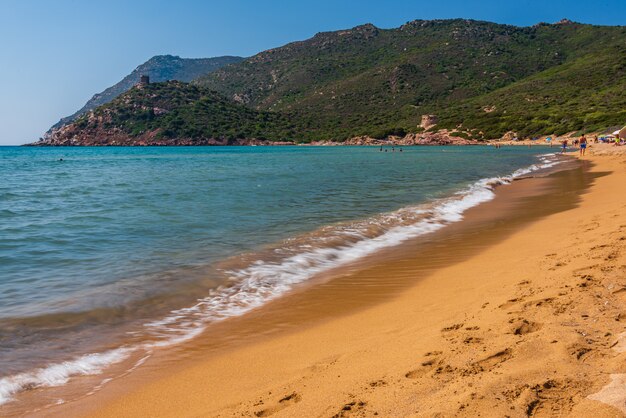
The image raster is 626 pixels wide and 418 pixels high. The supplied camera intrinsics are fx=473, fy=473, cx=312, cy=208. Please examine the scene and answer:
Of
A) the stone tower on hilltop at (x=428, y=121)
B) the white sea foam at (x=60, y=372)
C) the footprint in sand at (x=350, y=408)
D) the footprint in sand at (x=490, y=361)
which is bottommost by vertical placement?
the white sea foam at (x=60, y=372)

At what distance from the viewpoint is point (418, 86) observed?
129 meters

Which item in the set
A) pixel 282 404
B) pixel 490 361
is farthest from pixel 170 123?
pixel 490 361

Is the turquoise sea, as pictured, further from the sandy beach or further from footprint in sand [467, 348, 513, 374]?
footprint in sand [467, 348, 513, 374]

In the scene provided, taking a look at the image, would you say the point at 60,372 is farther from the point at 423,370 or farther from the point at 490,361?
the point at 490,361

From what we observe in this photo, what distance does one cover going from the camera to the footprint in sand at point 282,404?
3.22 m

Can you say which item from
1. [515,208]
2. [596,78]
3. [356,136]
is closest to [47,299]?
[515,208]

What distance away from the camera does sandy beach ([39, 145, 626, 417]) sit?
3.02 m

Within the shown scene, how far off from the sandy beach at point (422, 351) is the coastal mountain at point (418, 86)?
7523 centimetres

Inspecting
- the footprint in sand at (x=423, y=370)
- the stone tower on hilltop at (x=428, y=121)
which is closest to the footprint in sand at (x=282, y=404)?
the footprint in sand at (x=423, y=370)

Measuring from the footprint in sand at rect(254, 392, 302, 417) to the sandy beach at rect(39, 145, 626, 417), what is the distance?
0.01 meters

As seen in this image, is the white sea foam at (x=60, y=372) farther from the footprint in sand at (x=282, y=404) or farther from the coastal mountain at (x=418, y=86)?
the coastal mountain at (x=418, y=86)

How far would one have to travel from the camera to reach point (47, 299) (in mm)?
6254

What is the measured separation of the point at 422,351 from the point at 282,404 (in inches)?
50.9

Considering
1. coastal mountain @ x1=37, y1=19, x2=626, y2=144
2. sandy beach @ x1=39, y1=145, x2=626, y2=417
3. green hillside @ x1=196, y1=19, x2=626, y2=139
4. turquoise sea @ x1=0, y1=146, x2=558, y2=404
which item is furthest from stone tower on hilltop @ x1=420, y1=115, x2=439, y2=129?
sandy beach @ x1=39, y1=145, x2=626, y2=417
